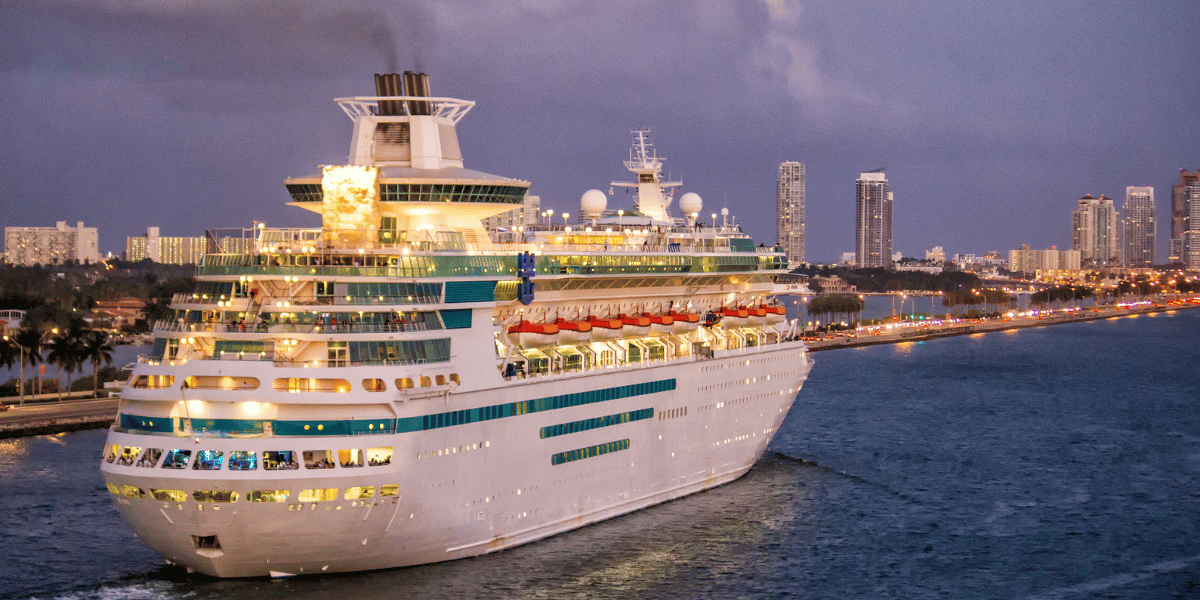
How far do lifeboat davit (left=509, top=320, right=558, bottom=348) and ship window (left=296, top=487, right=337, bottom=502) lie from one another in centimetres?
693

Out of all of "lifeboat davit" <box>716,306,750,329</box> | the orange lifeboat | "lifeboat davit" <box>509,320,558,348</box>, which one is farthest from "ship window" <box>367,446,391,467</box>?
the orange lifeboat

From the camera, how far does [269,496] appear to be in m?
22.7

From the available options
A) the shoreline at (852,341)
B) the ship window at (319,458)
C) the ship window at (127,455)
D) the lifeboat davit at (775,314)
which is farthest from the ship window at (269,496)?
the shoreline at (852,341)

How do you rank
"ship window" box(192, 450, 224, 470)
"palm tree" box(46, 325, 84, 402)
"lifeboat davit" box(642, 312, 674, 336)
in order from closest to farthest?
"ship window" box(192, 450, 224, 470) → "lifeboat davit" box(642, 312, 674, 336) → "palm tree" box(46, 325, 84, 402)

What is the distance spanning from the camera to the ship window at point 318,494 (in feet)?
75.0

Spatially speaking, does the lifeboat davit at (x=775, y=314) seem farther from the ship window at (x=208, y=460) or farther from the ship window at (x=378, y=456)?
the ship window at (x=208, y=460)

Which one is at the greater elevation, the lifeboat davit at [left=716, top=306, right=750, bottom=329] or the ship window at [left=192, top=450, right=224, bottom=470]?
the lifeboat davit at [left=716, top=306, right=750, bottom=329]

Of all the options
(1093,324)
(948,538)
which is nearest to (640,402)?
(948,538)

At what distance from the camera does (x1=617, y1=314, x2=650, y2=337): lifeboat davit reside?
32.2m

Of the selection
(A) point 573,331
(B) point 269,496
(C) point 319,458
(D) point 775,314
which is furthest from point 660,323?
(B) point 269,496

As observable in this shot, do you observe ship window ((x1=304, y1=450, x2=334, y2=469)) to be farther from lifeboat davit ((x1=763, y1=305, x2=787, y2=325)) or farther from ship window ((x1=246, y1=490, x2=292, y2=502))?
lifeboat davit ((x1=763, y1=305, x2=787, y2=325))

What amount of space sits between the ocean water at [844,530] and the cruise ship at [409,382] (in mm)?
1094

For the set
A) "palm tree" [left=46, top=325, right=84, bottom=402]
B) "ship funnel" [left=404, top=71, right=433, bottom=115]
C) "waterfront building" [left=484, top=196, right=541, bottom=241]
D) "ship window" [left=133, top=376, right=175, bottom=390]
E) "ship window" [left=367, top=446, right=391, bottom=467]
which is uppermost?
"ship funnel" [left=404, top=71, right=433, bottom=115]

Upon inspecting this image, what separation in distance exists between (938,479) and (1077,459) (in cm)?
712
